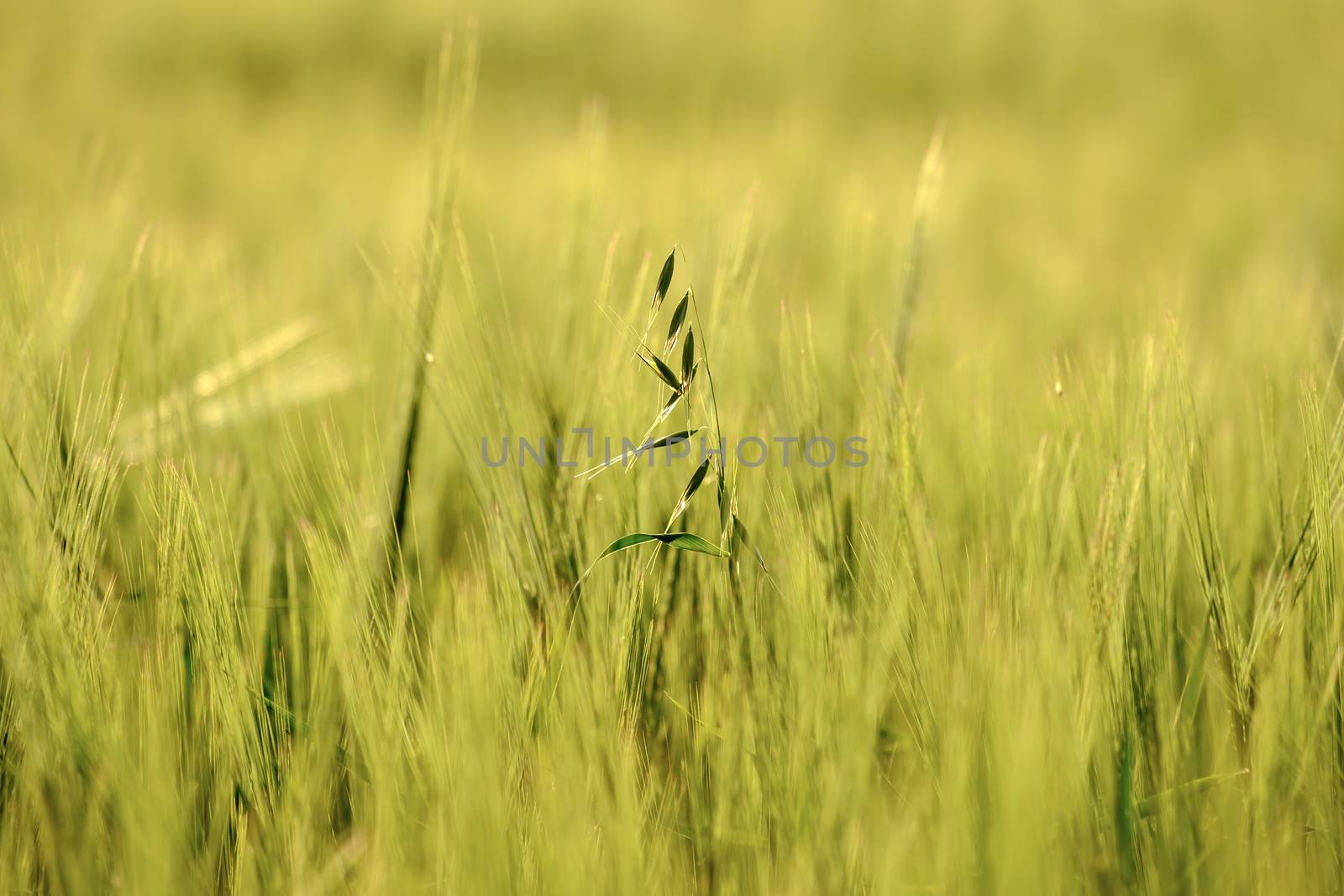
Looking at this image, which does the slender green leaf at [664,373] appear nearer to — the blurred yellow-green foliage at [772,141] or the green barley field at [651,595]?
the green barley field at [651,595]

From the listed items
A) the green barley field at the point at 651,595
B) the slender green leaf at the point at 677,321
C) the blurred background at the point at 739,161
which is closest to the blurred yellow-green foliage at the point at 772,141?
the blurred background at the point at 739,161

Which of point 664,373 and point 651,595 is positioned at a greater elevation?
point 664,373

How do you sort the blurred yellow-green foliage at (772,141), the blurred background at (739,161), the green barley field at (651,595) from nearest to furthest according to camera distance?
the green barley field at (651,595), the blurred background at (739,161), the blurred yellow-green foliage at (772,141)

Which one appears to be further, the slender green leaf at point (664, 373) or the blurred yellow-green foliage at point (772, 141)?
the blurred yellow-green foliage at point (772, 141)

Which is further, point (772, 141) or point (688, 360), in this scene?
point (772, 141)

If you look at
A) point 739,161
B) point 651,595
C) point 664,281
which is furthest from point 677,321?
point 739,161

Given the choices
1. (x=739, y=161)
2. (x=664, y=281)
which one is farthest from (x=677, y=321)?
(x=739, y=161)

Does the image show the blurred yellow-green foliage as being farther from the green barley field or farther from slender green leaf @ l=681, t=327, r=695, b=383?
slender green leaf @ l=681, t=327, r=695, b=383

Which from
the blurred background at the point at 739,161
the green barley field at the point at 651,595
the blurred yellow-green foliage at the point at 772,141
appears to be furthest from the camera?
the blurred yellow-green foliage at the point at 772,141

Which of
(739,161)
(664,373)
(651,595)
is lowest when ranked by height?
(651,595)

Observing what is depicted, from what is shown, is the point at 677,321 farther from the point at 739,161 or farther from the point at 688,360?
the point at 739,161

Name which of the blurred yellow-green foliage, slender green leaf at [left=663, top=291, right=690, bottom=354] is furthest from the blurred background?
slender green leaf at [left=663, top=291, right=690, bottom=354]

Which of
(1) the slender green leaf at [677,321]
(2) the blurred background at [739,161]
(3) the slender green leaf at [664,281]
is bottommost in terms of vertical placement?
(1) the slender green leaf at [677,321]

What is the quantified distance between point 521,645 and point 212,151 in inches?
53.3
